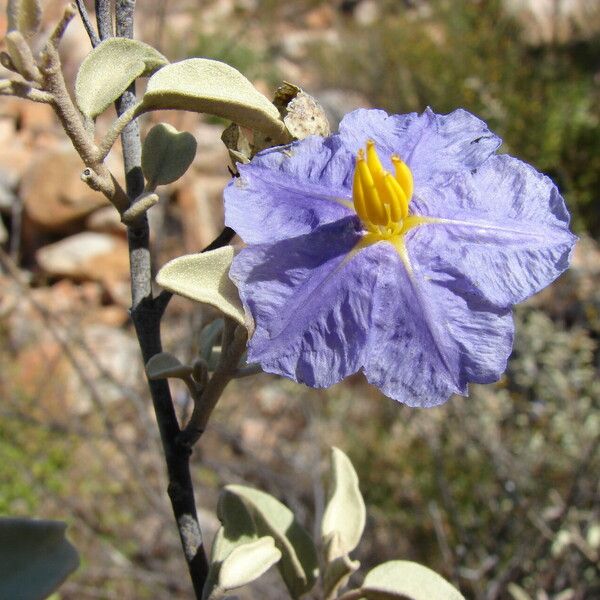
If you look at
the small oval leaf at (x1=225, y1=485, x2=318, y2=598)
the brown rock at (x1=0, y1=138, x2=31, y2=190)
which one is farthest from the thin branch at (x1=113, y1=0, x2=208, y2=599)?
the brown rock at (x1=0, y1=138, x2=31, y2=190)

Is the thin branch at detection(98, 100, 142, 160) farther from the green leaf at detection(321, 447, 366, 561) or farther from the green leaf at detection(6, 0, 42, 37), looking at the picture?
the green leaf at detection(321, 447, 366, 561)

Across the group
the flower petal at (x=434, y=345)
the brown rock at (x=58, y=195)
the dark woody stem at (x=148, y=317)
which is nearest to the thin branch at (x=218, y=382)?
the dark woody stem at (x=148, y=317)

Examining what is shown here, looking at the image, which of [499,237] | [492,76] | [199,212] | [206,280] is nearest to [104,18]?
[206,280]

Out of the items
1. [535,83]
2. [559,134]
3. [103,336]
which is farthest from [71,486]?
[535,83]

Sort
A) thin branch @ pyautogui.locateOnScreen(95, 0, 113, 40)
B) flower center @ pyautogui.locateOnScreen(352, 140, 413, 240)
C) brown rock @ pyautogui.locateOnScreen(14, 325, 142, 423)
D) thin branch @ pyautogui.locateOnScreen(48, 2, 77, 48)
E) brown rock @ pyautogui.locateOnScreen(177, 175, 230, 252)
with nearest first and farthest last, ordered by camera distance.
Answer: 1. thin branch @ pyautogui.locateOnScreen(48, 2, 77, 48)
2. flower center @ pyautogui.locateOnScreen(352, 140, 413, 240)
3. thin branch @ pyautogui.locateOnScreen(95, 0, 113, 40)
4. brown rock @ pyautogui.locateOnScreen(14, 325, 142, 423)
5. brown rock @ pyautogui.locateOnScreen(177, 175, 230, 252)

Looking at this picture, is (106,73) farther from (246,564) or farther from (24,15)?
(246,564)

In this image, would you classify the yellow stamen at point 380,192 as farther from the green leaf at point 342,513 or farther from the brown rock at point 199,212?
the brown rock at point 199,212

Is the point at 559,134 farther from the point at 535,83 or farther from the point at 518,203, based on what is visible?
the point at 518,203
